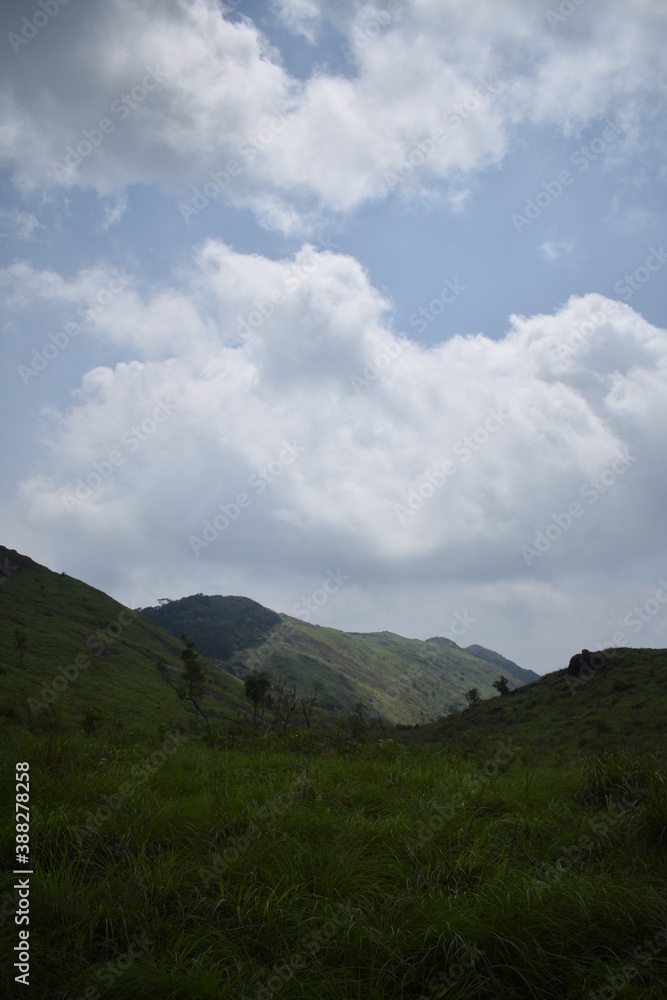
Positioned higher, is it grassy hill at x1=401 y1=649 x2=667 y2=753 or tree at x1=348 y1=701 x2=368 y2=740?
tree at x1=348 y1=701 x2=368 y2=740

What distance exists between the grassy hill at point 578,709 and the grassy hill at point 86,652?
2663cm

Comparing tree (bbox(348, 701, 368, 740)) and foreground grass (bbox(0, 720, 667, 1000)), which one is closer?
foreground grass (bbox(0, 720, 667, 1000))

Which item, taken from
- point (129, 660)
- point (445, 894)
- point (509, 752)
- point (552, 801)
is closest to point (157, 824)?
point (445, 894)

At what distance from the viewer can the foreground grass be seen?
10.1ft

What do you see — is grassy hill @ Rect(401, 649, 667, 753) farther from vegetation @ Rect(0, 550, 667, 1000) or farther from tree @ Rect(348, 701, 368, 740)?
vegetation @ Rect(0, 550, 667, 1000)

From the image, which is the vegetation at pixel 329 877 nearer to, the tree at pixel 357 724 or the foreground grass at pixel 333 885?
the foreground grass at pixel 333 885

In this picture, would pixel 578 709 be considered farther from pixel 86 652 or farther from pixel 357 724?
pixel 86 652

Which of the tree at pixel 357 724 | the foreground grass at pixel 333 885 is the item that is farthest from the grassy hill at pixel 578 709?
the foreground grass at pixel 333 885

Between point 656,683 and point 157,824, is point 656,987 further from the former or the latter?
point 656,683

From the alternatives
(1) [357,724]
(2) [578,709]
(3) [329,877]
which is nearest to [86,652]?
(2) [578,709]

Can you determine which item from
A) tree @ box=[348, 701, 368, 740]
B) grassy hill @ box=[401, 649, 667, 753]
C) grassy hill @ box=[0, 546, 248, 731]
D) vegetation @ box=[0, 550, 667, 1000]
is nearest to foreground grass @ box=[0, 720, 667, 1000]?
vegetation @ box=[0, 550, 667, 1000]

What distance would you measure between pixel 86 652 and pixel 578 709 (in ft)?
232

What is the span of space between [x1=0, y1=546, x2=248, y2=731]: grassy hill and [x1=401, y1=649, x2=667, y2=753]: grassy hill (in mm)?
26629

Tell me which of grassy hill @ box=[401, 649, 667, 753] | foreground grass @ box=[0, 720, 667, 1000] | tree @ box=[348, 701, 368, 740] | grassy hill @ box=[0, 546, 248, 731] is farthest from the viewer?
grassy hill @ box=[0, 546, 248, 731]
